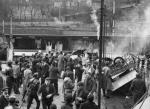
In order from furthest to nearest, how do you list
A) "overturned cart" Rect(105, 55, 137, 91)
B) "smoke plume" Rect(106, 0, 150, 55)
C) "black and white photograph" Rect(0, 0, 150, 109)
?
"smoke plume" Rect(106, 0, 150, 55) → "overturned cart" Rect(105, 55, 137, 91) → "black and white photograph" Rect(0, 0, 150, 109)

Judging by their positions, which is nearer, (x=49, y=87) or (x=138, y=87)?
(x=49, y=87)

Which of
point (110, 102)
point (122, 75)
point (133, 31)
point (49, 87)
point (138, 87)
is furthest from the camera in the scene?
point (133, 31)

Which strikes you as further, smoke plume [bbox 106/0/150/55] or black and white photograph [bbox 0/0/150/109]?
smoke plume [bbox 106/0/150/55]

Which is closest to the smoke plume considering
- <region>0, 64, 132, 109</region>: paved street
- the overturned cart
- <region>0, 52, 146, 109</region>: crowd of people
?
the overturned cart

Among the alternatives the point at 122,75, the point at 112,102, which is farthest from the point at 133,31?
the point at 112,102

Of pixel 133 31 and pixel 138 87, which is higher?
pixel 133 31

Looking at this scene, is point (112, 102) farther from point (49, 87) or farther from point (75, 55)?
point (75, 55)

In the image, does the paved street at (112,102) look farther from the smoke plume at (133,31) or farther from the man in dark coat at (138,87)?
the smoke plume at (133,31)

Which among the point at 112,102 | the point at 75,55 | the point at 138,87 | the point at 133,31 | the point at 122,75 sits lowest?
the point at 112,102

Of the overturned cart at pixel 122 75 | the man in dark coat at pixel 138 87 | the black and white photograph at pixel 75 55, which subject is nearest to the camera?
the black and white photograph at pixel 75 55

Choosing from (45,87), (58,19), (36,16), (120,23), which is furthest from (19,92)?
(36,16)

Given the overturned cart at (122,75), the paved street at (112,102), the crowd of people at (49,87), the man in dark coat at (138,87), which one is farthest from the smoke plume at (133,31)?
the man in dark coat at (138,87)

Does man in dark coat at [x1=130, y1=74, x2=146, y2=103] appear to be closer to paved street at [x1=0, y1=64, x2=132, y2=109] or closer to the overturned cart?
paved street at [x1=0, y1=64, x2=132, y2=109]

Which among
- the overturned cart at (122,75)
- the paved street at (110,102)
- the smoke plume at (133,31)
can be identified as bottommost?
the paved street at (110,102)
